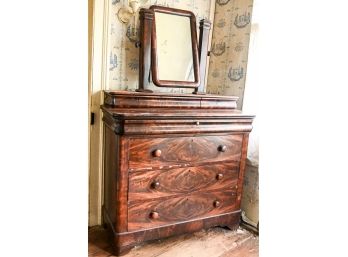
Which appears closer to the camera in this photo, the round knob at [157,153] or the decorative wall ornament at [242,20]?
Answer: the round knob at [157,153]

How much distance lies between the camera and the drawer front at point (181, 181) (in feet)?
4.84

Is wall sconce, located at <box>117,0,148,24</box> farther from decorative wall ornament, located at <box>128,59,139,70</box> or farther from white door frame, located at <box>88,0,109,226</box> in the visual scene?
decorative wall ornament, located at <box>128,59,139,70</box>

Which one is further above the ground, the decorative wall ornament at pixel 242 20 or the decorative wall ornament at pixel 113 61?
the decorative wall ornament at pixel 242 20

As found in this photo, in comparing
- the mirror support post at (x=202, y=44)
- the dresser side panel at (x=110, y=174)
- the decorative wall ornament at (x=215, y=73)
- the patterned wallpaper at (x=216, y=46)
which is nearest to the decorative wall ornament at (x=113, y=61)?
the patterned wallpaper at (x=216, y=46)

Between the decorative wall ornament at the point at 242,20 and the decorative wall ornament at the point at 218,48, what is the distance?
0.58 feet

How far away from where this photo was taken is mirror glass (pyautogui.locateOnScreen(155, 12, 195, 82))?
180 centimetres

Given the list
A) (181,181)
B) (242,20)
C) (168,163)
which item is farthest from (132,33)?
(181,181)

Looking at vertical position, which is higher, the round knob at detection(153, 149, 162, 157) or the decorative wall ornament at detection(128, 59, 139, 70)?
the decorative wall ornament at detection(128, 59, 139, 70)

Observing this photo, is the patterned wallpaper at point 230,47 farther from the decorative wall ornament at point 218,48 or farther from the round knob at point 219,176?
the round knob at point 219,176

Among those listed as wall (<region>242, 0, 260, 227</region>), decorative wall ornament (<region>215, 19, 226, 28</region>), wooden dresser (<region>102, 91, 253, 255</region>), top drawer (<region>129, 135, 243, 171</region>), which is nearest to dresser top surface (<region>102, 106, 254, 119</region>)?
wooden dresser (<region>102, 91, 253, 255</region>)

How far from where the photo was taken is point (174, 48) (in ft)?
6.08
